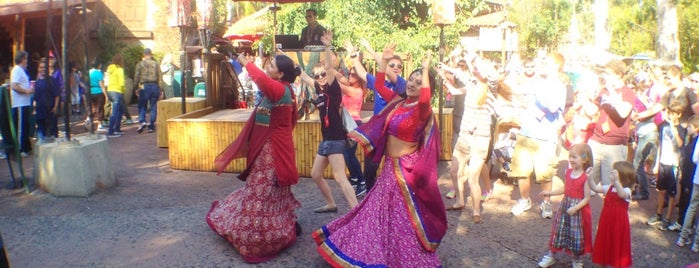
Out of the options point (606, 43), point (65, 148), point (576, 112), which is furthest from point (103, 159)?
point (606, 43)

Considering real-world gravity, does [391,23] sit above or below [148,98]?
above

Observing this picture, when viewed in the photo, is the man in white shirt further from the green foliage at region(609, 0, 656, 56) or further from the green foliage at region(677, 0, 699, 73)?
the green foliage at region(609, 0, 656, 56)

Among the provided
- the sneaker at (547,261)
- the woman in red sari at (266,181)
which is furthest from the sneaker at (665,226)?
the woman in red sari at (266,181)

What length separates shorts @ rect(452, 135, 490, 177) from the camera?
6.34 m

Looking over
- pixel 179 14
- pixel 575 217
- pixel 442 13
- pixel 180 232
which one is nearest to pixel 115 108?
pixel 179 14

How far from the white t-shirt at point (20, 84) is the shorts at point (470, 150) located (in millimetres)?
6424

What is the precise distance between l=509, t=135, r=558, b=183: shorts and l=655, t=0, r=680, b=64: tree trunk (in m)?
17.5

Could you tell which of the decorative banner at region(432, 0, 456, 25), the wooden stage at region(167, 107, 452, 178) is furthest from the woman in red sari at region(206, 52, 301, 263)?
the wooden stage at region(167, 107, 452, 178)

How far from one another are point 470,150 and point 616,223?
1.97 meters

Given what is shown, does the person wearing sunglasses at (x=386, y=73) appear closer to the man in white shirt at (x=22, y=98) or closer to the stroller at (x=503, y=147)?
the stroller at (x=503, y=147)

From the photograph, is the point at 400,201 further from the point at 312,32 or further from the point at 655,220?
the point at 312,32

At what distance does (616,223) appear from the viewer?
15.5 ft

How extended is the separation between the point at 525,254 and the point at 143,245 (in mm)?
3315

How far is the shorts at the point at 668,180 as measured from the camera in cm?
638
